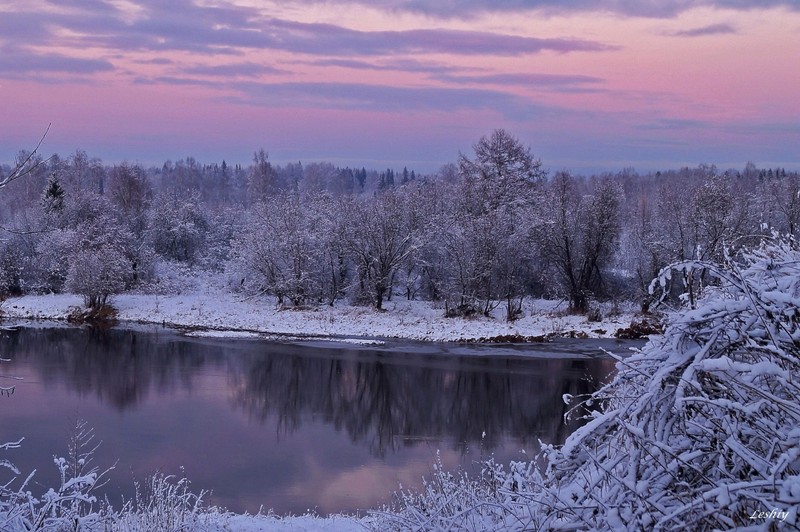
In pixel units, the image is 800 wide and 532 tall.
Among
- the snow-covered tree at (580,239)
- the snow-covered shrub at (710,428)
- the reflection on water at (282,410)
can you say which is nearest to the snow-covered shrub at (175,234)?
the reflection on water at (282,410)

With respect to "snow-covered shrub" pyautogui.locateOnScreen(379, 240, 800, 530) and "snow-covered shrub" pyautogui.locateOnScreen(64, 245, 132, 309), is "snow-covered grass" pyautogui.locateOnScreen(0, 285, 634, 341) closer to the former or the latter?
"snow-covered shrub" pyautogui.locateOnScreen(64, 245, 132, 309)

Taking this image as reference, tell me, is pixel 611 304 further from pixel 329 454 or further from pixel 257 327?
pixel 329 454

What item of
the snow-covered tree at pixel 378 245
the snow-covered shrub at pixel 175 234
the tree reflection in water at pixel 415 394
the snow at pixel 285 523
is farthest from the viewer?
the snow-covered shrub at pixel 175 234

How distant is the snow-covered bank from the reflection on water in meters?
2.74

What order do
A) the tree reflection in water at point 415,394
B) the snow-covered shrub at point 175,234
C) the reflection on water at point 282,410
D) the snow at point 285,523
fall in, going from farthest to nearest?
the snow-covered shrub at point 175,234, the tree reflection in water at point 415,394, the reflection on water at point 282,410, the snow at point 285,523

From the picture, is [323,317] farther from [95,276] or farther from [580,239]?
[580,239]

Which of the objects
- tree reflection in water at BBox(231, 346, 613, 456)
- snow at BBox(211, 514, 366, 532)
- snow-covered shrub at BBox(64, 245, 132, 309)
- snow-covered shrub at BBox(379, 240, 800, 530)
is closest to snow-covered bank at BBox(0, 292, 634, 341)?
snow-covered shrub at BBox(64, 245, 132, 309)

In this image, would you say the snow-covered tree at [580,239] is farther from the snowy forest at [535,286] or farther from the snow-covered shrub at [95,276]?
the snow-covered shrub at [95,276]

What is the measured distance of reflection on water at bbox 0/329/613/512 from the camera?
13.0 meters

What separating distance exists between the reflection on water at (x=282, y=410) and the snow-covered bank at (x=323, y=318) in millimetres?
2740

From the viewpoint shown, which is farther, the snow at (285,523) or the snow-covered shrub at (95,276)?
the snow-covered shrub at (95,276)

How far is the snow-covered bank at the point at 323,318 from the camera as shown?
27547 millimetres

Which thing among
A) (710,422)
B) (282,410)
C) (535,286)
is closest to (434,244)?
(535,286)

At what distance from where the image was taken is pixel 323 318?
2980 centimetres
